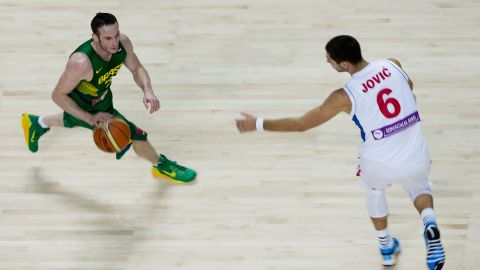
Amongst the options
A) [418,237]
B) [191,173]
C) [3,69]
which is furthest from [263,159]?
[3,69]

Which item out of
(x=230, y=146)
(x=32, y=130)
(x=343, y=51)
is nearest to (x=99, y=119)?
(x=32, y=130)

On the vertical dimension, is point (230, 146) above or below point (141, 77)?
below

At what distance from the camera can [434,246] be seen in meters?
6.00

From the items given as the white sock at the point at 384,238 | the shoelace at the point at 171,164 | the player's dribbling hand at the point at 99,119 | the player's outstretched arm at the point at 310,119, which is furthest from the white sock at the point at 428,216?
the player's dribbling hand at the point at 99,119

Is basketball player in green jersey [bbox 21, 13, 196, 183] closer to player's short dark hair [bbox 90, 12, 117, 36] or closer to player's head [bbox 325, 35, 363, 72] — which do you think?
player's short dark hair [bbox 90, 12, 117, 36]

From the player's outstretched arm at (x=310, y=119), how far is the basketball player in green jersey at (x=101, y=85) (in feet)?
3.42

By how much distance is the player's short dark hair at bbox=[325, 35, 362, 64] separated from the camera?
5.69 metres

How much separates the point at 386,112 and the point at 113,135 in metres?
2.09

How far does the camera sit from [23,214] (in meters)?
7.30

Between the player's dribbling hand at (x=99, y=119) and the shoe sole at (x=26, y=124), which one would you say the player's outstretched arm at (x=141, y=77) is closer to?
the player's dribbling hand at (x=99, y=119)

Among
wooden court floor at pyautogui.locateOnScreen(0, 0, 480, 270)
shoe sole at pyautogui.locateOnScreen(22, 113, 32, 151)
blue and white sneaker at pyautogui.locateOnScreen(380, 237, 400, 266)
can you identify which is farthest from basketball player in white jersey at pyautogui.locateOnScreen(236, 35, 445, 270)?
shoe sole at pyautogui.locateOnScreen(22, 113, 32, 151)

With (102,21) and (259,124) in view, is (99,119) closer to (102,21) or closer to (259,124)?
(102,21)

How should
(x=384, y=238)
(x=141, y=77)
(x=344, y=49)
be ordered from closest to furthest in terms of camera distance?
1. (x=344, y=49)
2. (x=384, y=238)
3. (x=141, y=77)

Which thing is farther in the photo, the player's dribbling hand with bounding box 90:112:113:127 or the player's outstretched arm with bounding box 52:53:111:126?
the player's dribbling hand with bounding box 90:112:113:127
